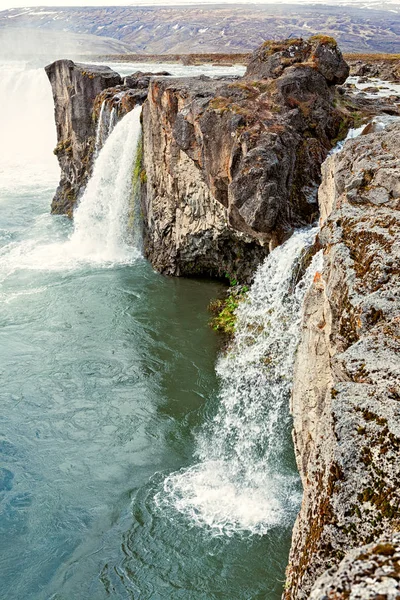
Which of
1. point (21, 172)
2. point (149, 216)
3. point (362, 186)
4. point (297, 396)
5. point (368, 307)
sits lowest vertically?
point (21, 172)

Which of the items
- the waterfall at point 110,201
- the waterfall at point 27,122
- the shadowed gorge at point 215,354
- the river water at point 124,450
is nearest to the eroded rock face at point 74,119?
the shadowed gorge at point 215,354

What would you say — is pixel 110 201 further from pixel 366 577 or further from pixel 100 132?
pixel 366 577

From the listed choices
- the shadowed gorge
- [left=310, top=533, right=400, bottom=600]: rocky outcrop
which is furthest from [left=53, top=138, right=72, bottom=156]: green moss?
[left=310, top=533, right=400, bottom=600]: rocky outcrop

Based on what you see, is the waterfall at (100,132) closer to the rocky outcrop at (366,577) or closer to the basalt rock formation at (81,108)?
the basalt rock formation at (81,108)

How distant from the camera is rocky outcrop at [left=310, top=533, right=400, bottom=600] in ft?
8.18

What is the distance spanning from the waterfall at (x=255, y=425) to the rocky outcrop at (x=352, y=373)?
95.2 inches

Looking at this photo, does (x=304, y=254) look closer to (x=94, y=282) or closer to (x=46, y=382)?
(x=46, y=382)

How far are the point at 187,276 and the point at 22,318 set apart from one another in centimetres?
572

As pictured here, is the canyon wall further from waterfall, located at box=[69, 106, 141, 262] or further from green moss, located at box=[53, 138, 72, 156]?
green moss, located at box=[53, 138, 72, 156]

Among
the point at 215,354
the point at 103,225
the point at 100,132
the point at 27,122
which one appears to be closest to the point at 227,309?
the point at 215,354

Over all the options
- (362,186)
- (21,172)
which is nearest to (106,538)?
(362,186)

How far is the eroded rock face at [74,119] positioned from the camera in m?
25.6

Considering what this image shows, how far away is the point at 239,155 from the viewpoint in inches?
550

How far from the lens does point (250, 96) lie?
15.5 metres
